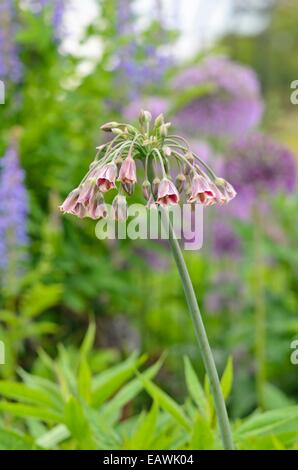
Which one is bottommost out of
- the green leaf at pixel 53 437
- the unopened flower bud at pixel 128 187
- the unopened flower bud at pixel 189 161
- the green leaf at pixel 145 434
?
the green leaf at pixel 53 437

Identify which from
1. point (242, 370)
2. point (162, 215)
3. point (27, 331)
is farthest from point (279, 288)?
point (162, 215)

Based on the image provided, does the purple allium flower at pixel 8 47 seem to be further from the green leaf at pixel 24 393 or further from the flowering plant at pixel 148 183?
the flowering plant at pixel 148 183

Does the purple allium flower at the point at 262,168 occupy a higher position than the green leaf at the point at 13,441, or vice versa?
the purple allium flower at the point at 262,168

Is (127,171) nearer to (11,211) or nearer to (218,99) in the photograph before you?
(11,211)

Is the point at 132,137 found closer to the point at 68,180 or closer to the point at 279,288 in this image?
the point at 68,180

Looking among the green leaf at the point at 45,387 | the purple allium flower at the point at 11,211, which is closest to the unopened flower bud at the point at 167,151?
the green leaf at the point at 45,387
